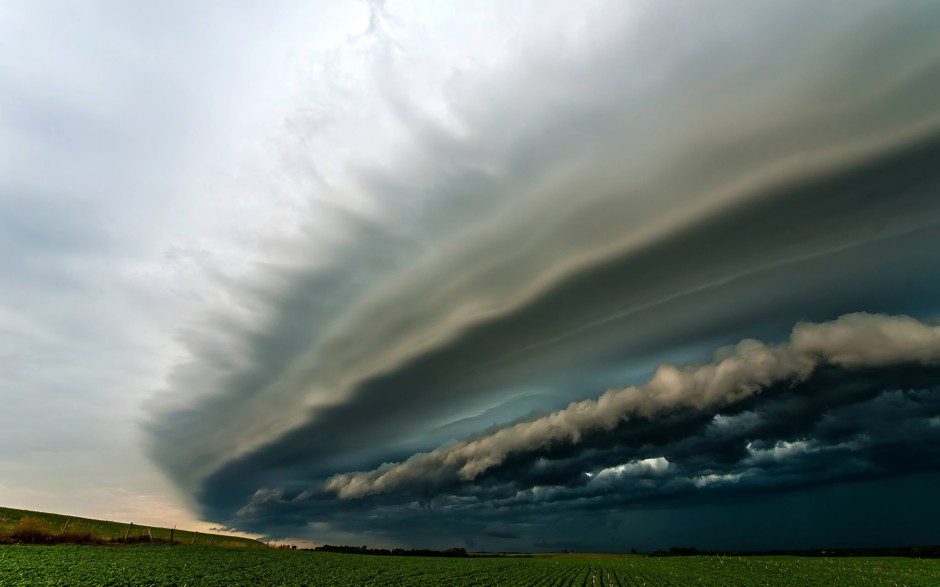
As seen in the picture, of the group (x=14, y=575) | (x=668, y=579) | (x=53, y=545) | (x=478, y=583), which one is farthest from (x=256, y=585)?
(x=668, y=579)

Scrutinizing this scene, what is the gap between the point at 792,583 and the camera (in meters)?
76.6

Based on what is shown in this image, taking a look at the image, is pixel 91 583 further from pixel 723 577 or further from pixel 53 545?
pixel 723 577

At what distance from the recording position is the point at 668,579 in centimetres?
8462

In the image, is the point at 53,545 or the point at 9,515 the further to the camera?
the point at 9,515

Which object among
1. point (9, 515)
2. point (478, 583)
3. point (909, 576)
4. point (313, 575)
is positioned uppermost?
point (9, 515)

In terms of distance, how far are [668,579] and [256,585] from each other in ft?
227

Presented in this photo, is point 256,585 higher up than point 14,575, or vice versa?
point 14,575

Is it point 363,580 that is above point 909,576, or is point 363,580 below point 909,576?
above

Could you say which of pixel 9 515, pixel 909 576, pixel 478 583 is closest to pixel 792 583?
pixel 909 576

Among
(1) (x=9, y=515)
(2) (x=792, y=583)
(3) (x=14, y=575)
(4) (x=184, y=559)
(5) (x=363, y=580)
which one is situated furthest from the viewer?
(1) (x=9, y=515)

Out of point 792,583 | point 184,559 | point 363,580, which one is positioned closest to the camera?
point 363,580

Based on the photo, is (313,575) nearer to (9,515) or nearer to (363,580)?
(363,580)

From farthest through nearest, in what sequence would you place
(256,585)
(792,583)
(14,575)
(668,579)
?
(668,579), (792,583), (256,585), (14,575)

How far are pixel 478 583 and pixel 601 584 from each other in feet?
79.2
